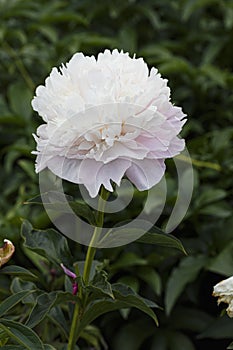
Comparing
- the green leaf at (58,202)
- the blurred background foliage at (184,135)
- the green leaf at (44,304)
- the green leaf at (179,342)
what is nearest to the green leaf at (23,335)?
the green leaf at (44,304)

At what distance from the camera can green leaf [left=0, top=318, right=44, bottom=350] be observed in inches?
33.7

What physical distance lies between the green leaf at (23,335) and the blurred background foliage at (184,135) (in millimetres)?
266

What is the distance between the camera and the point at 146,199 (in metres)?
1.57

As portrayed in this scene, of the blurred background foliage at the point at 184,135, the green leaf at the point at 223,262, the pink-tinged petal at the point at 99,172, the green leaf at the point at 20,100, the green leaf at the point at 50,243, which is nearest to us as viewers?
the pink-tinged petal at the point at 99,172

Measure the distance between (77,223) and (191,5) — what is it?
926mm

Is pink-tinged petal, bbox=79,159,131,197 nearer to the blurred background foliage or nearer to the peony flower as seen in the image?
the peony flower

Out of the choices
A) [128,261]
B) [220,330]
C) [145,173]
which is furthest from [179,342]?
[145,173]

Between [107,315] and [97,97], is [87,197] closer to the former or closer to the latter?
[97,97]

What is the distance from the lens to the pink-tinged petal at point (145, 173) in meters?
0.87

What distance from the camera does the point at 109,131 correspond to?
0.86 m

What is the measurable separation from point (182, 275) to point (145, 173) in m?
0.66

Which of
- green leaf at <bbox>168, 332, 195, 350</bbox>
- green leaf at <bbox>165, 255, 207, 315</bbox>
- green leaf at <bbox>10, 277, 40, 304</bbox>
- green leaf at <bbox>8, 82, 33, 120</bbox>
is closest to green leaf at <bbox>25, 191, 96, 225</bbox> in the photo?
green leaf at <bbox>10, 277, 40, 304</bbox>

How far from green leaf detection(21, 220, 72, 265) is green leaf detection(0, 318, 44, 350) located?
0.19 m

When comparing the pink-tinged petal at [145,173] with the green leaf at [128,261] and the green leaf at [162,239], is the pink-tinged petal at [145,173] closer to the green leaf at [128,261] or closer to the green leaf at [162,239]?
the green leaf at [162,239]
